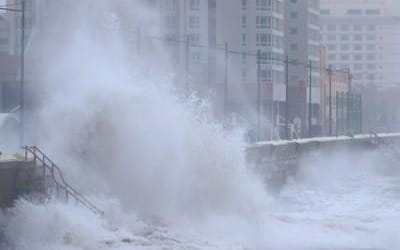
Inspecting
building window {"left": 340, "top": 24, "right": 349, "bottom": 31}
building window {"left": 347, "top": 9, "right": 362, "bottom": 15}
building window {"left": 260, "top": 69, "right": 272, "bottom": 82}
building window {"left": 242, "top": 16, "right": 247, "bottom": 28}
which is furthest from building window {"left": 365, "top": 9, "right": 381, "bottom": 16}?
building window {"left": 260, "top": 69, "right": 272, "bottom": 82}

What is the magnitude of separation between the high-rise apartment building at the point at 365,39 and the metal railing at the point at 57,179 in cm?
9794

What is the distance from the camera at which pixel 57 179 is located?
17.5m

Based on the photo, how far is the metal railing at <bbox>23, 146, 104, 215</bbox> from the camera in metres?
17.0

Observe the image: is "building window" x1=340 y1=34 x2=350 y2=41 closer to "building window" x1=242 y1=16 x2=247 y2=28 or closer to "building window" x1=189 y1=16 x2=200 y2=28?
"building window" x1=242 y1=16 x2=247 y2=28

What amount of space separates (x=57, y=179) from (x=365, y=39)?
346 ft

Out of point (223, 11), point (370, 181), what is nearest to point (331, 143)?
point (370, 181)

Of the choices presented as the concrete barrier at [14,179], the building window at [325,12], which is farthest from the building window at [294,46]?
the concrete barrier at [14,179]

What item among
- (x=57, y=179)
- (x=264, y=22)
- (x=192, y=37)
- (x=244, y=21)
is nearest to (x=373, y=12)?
(x=264, y=22)

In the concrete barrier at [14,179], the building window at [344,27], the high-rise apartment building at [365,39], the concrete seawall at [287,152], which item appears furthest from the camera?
the building window at [344,27]

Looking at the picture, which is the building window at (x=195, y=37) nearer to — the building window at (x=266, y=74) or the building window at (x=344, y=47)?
the building window at (x=266, y=74)

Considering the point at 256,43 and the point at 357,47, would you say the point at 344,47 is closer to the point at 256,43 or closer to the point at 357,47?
the point at 357,47

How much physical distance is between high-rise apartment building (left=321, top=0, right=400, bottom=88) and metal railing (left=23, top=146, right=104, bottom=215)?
97941 mm

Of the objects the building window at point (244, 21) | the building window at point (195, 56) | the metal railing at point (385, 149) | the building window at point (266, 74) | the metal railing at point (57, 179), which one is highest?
the building window at point (244, 21)

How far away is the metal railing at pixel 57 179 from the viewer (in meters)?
17.0
